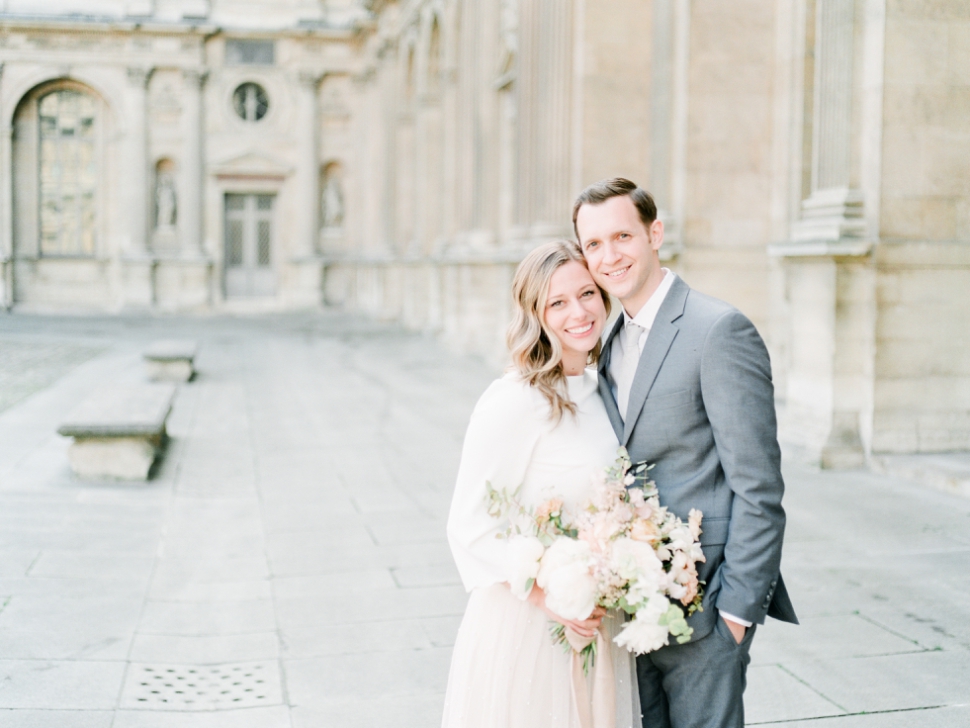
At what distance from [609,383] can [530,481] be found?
1.21ft

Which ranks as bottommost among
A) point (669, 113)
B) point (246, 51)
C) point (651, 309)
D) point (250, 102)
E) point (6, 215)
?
point (651, 309)

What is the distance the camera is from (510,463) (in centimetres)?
263

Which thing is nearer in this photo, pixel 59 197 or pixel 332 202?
pixel 59 197

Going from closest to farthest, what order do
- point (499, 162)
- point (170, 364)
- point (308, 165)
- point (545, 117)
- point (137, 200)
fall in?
point (545, 117) → point (170, 364) → point (499, 162) → point (137, 200) → point (308, 165)

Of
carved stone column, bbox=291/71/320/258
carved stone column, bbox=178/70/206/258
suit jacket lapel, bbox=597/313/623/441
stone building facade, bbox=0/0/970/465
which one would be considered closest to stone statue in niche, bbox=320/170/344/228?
stone building facade, bbox=0/0/970/465

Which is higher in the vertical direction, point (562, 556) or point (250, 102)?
point (250, 102)

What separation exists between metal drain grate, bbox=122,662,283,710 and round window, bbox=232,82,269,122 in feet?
105

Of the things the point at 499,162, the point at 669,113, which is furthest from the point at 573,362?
the point at 499,162

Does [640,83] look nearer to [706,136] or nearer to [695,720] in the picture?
[706,136]

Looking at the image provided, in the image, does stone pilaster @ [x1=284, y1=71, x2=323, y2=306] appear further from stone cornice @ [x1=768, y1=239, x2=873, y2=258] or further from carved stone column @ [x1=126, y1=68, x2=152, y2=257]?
stone cornice @ [x1=768, y1=239, x2=873, y2=258]

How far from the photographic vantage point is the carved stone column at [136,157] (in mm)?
33625

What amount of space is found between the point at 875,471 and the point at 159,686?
602 centimetres

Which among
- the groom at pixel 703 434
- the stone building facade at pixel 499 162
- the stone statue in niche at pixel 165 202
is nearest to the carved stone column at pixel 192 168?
the stone building facade at pixel 499 162

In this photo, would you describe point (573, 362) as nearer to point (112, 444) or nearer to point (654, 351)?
point (654, 351)
